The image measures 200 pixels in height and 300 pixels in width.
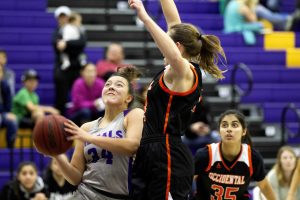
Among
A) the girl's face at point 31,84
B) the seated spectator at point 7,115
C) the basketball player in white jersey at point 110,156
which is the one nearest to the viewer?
the basketball player in white jersey at point 110,156

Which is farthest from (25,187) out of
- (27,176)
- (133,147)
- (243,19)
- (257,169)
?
(243,19)

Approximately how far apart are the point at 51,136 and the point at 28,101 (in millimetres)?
5488

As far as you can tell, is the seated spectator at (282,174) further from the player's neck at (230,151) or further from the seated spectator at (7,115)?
the seated spectator at (7,115)

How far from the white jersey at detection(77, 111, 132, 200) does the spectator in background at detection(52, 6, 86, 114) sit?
522cm

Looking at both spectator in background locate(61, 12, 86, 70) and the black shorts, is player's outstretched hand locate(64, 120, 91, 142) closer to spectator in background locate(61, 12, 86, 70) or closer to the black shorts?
the black shorts

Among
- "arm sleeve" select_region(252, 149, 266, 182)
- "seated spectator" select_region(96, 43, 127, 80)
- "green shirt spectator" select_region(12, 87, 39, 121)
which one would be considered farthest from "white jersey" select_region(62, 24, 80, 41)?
"arm sleeve" select_region(252, 149, 266, 182)

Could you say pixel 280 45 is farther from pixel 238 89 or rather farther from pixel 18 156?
pixel 18 156

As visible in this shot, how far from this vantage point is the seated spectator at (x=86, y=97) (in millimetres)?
10109

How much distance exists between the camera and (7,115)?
9.84m

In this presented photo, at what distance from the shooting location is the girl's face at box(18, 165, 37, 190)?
8.78 metres

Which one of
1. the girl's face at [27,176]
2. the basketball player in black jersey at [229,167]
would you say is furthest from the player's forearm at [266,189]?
the girl's face at [27,176]

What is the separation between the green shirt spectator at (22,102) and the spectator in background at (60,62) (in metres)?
0.41

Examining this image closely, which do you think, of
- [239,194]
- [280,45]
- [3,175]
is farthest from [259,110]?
[239,194]

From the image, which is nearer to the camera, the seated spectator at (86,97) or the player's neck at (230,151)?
the player's neck at (230,151)
